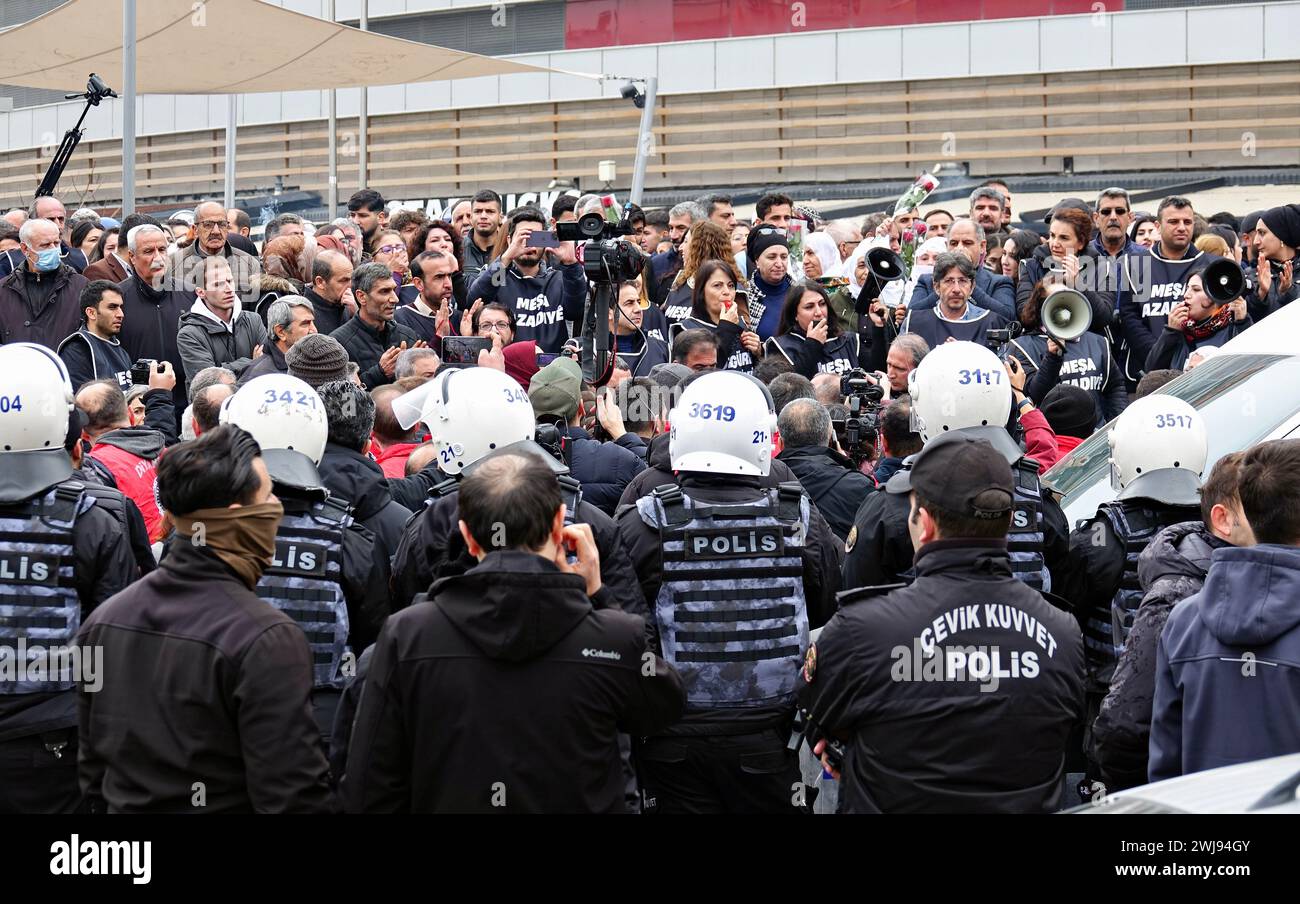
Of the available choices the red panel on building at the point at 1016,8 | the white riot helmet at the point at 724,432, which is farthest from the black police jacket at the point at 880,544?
the red panel on building at the point at 1016,8

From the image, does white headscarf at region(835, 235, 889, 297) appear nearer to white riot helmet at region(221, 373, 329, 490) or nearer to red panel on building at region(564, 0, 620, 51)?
white riot helmet at region(221, 373, 329, 490)

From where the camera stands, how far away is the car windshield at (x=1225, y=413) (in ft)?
18.6

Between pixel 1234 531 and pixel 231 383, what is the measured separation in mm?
4022

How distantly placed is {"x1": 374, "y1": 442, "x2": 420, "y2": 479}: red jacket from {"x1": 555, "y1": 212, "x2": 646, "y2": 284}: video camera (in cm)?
201

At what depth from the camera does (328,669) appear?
4289 millimetres

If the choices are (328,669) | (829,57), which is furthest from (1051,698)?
(829,57)

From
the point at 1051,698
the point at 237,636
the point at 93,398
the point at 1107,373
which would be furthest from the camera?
the point at 1107,373

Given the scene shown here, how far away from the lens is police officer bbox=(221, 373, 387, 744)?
425 cm

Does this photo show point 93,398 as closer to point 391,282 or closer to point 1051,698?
point 391,282

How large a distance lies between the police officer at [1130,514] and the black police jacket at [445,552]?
1512mm

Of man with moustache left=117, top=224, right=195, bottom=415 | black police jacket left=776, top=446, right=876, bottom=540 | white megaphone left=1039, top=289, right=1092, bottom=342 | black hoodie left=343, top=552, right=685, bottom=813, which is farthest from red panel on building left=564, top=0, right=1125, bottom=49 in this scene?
black hoodie left=343, top=552, right=685, bottom=813

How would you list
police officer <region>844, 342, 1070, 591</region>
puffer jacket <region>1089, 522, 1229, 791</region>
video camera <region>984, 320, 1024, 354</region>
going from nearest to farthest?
puffer jacket <region>1089, 522, 1229, 791</region>
police officer <region>844, 342, 1070, 591</region>
video camera <region>984, 320, 1024, 354</region>

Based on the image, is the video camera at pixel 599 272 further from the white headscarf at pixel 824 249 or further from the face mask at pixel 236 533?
the face mask at pixel 236 533
